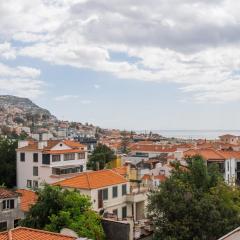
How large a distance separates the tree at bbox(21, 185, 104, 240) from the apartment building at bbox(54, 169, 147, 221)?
7.05 m

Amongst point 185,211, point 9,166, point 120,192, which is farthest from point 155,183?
point 185,211

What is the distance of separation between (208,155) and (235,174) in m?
5.76

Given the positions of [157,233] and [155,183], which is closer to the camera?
[157,233]

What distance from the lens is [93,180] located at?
128ft

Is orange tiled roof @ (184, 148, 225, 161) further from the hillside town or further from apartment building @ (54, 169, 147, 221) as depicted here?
apartment building @ (54, 169, 147, 221)

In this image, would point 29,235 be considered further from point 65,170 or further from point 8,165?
point 8,165

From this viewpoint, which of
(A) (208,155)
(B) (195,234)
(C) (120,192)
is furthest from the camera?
(A) (208,155)

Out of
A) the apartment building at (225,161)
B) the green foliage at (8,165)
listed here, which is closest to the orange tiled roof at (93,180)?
the green foliage at (8,165)

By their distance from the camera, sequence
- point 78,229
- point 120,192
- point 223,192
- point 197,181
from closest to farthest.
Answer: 1. point 78,229
2. point 223,192
3. point 197,181
4. point 120,192

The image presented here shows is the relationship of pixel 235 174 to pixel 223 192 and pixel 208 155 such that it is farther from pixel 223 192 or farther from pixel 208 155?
pixel 223 192

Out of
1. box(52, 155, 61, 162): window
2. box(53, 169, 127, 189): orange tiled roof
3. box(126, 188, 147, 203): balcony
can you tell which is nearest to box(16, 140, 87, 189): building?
box(52, 155, 61, 162): window

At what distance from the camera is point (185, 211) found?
30.5 metres

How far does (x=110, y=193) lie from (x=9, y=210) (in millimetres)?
8853

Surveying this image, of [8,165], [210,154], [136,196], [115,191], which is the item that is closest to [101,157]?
[210,154]
